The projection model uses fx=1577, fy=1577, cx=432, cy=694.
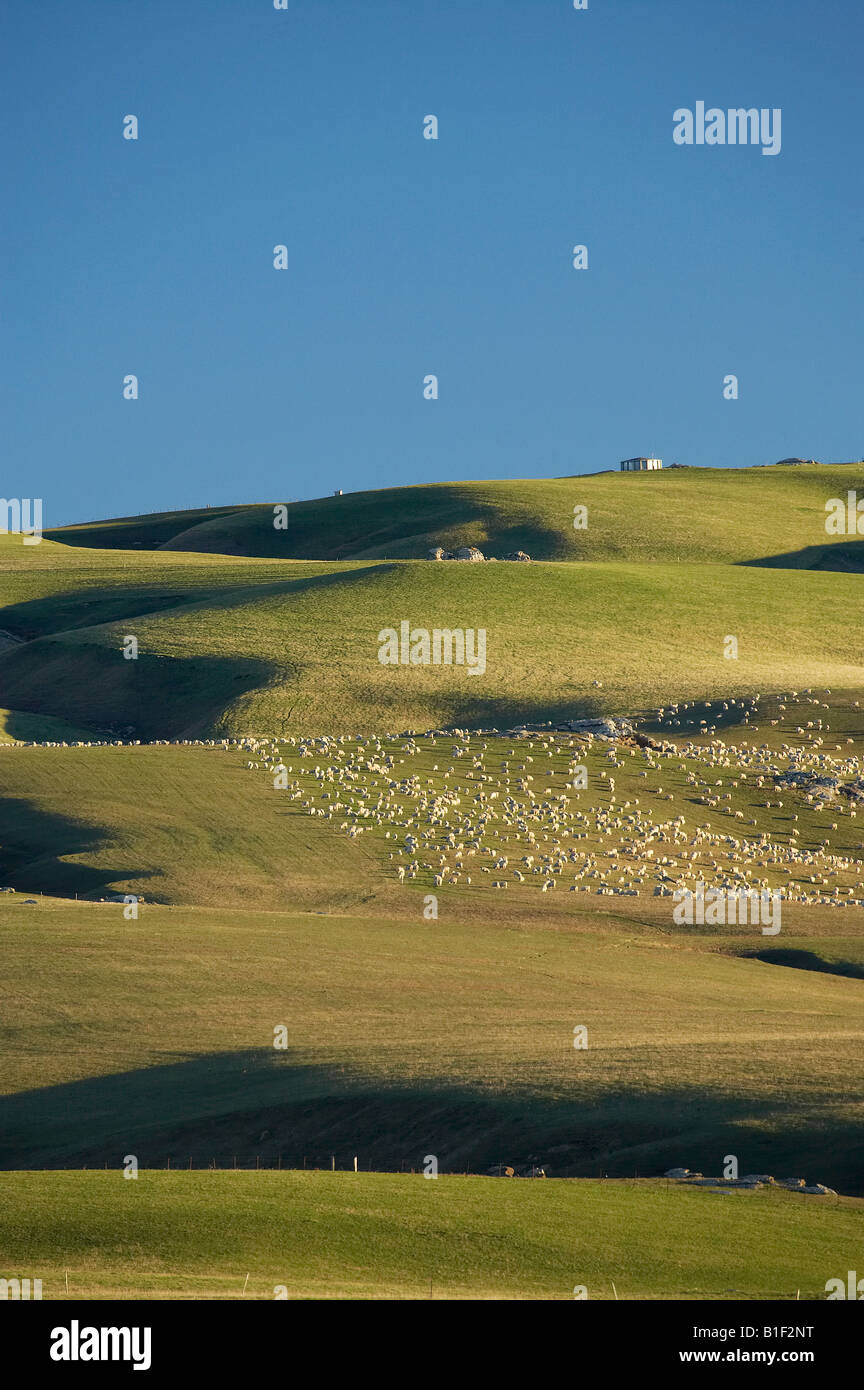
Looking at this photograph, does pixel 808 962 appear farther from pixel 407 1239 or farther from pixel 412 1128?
pixel 407 1239

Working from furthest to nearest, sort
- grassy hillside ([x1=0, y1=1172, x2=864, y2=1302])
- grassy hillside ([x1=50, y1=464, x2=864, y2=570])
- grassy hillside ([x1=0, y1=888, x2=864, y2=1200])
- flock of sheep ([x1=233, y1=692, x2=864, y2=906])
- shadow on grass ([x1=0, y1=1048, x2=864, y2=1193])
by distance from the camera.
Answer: grassy hillside ([x1=50, y1=464, x2=864, y2=570]) < flock of sheep ([x1=233, y1=692, x2=864, y2=906]) < grassy hillside ([x1=0, y1=888, x2=864, y2=1200]) < shadow on grass ([x1=0, y1=1048, x2=864, y2=1193]) < grassy hillside ([x1=0, y1=1172, x2=864, y2=1302])

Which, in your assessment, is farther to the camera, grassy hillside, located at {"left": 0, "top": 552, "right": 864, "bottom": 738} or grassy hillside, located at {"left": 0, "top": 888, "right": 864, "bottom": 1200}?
grassy hillside, located at {"left": 0, "top": 552, "right": 864, "bottom": 738}

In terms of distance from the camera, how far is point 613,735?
70.5 metres

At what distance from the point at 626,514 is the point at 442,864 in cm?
9333

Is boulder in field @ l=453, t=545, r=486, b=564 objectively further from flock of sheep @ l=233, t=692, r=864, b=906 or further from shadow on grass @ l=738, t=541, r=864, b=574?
flock of sheep @ l=233, t=692, r=864, b=906

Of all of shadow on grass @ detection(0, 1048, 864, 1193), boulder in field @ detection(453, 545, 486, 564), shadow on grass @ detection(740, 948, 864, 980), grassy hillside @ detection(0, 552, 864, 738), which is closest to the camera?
shadow on grass @ detection(0, 1048, 864, 1193)

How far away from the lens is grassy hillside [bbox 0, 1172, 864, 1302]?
19266 mm

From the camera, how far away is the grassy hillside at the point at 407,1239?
63.2 ft

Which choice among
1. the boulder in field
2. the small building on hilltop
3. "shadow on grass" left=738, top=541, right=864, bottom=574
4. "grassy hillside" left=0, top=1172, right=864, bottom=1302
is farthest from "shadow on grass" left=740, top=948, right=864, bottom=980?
the small building on hilltop

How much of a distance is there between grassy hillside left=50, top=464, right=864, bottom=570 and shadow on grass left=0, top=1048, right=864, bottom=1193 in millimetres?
99307

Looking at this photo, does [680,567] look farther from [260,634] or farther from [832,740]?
[832,740]

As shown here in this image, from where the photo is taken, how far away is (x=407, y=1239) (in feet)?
69.5
